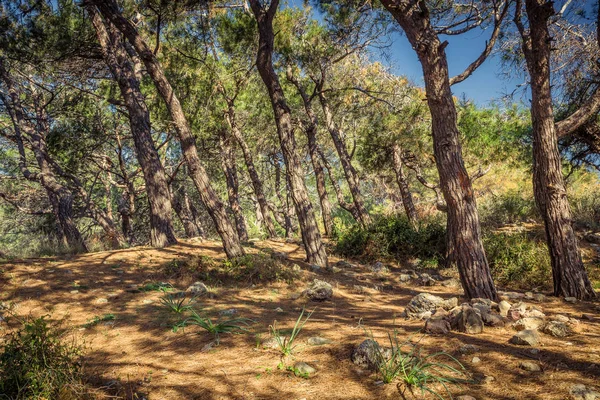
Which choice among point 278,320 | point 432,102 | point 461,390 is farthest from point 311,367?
point 432,102

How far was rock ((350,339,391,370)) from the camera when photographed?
2.75 meters

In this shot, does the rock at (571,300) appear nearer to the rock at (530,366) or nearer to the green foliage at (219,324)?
the rock at (530,366)

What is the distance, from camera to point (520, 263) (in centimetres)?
739

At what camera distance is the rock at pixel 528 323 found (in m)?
3.61

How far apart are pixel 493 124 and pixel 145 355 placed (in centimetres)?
1401

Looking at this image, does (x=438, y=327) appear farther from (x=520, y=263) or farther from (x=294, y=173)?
(x=294, y=173)

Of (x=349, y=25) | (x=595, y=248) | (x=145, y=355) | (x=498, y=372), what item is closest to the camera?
(x=498, y=372)

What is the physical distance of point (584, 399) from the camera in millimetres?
2150

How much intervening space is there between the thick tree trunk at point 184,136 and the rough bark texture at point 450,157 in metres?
4.30

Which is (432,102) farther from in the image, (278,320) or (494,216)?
(494,216)

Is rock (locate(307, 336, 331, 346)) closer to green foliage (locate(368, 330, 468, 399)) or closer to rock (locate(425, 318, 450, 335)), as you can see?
green foliage (locate(368, 330, 468, 399))

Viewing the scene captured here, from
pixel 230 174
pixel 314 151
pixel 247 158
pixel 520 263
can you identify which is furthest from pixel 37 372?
pixel 230 174

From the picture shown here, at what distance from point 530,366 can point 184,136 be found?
670 centimetres

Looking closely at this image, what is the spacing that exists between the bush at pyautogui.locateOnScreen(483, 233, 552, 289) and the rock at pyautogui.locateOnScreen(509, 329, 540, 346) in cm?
438
